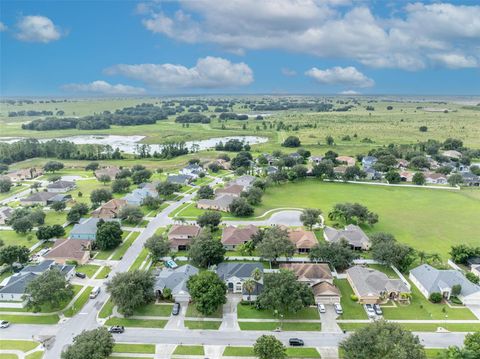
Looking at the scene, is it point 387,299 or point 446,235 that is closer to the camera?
point 387,299

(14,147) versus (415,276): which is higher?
(14,147)

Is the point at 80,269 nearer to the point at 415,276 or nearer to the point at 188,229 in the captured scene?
the point at 188,229

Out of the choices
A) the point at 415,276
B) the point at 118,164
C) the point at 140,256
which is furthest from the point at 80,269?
the point at 118,164

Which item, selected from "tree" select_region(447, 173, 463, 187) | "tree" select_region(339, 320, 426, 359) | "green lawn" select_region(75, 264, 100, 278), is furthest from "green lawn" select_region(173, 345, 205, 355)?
"tree" select_region(447, 173, 463, 187)

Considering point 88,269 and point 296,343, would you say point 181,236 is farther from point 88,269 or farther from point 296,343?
point 296,343

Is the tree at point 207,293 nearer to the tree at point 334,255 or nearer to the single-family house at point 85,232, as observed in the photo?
the tree at point 334,255

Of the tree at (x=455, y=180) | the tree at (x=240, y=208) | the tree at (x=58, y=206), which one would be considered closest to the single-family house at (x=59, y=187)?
the tree at (x=58, y=206)
